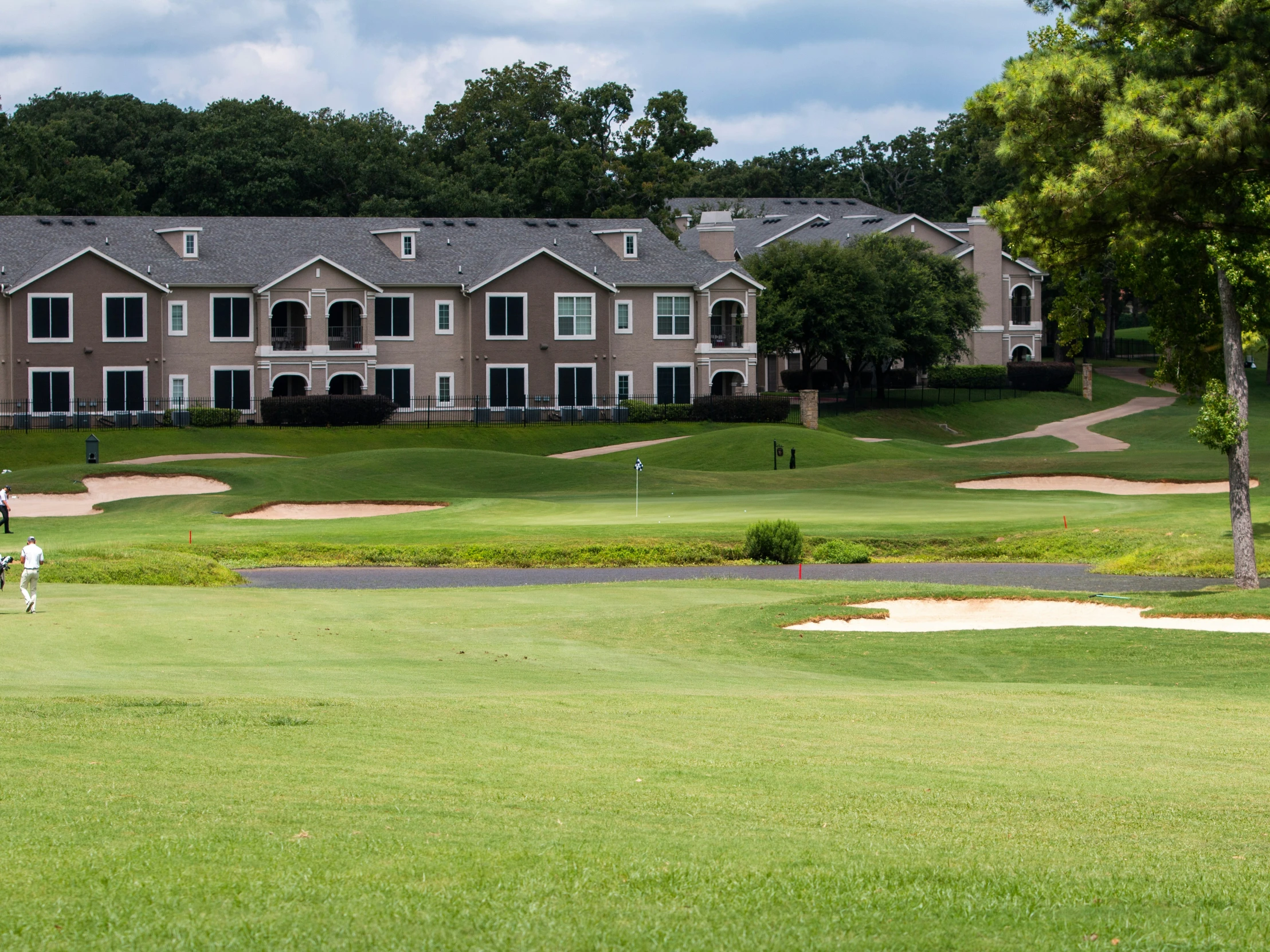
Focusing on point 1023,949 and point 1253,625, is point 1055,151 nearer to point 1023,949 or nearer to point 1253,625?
point 1253,625

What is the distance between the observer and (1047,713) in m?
15.1

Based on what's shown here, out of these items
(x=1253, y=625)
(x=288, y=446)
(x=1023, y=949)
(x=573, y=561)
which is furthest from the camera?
(x=288, y=446)

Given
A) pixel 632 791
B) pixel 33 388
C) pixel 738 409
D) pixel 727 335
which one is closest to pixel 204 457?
pixel 33 388

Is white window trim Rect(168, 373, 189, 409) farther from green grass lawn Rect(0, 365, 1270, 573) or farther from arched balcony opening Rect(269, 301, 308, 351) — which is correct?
green grass lawn Rect(0, 365, 1270, 573)

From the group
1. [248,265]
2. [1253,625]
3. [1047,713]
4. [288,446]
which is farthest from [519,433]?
[1047,713]

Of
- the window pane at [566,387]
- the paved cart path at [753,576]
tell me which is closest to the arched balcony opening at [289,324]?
the window pane at [566,387]

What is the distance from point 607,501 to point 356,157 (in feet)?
201

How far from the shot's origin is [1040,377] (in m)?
93.8

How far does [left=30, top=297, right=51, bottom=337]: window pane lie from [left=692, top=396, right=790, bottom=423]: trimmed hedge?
31680mm

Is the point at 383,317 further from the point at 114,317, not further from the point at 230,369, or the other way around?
the point at 114,317

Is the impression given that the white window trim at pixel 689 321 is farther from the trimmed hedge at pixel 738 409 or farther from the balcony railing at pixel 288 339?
the balcony railing at pixel 288 339

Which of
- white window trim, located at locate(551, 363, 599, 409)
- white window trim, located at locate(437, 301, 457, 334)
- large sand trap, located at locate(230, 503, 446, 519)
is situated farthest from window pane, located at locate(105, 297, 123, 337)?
large sand trap, located at locate(230, 503, 446, 519)

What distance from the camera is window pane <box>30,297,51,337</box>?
68.1 metres

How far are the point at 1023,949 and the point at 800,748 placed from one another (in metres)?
6.03
